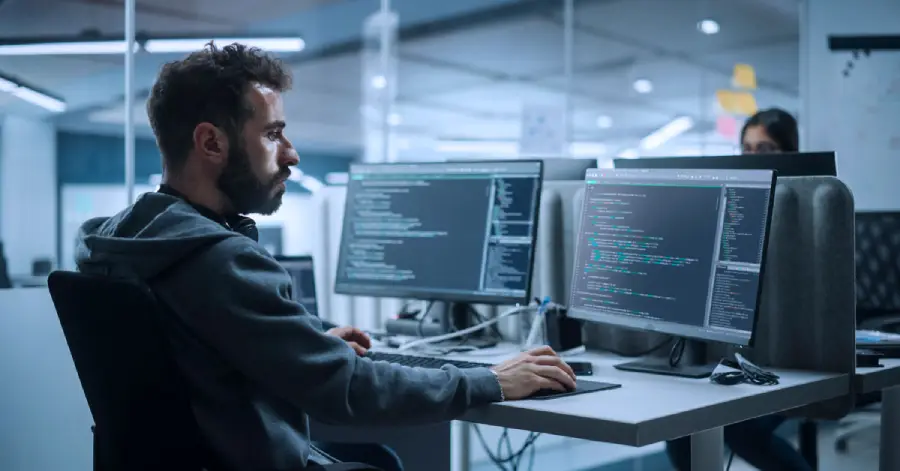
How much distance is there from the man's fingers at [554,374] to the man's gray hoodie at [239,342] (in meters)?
0.29

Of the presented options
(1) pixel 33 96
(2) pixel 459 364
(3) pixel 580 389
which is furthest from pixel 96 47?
(3) pixel 580 389

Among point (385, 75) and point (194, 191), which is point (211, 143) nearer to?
point (194, 191)

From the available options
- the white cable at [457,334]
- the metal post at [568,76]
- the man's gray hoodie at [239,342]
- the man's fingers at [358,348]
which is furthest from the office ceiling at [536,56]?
the man's gray hoodie at [239,342]

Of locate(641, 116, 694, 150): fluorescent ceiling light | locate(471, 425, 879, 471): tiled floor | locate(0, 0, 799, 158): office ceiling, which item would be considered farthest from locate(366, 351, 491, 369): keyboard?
locate(641, 116, 694, 150): fluorescent ceiling light

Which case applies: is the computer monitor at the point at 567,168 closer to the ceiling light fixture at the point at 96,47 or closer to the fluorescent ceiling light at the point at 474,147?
the ceiling light fixture at the point at 96,47

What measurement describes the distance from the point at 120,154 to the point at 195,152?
4.56ft

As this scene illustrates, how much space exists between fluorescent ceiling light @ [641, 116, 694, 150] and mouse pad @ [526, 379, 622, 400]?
569 centimetres

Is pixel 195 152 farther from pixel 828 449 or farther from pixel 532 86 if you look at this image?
pixel 532 86

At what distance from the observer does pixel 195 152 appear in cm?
146

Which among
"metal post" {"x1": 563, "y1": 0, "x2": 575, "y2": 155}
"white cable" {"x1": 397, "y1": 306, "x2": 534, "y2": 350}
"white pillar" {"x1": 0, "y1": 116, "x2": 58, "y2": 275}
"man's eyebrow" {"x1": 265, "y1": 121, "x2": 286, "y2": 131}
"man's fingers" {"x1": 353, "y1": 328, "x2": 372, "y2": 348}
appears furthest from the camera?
"metal post" {"x1": 563, "y1": 0, "x2": 575, "y2": 155}

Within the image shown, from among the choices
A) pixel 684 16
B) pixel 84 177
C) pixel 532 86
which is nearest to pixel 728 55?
pixel 684 16

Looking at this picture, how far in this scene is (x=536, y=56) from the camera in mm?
7441

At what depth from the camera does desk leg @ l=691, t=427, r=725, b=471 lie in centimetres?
161

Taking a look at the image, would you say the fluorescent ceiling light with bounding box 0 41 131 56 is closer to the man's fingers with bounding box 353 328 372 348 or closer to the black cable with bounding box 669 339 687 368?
the man's fingers with bounding box 353 328 372 348
